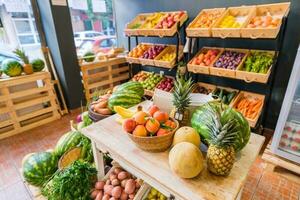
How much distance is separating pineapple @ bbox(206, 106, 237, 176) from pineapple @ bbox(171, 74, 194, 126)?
0.83ft

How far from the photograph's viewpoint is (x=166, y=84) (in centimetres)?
309

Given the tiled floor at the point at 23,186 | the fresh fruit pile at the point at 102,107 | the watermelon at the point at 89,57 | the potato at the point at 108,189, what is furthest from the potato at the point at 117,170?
the watermelon at the point at 89,57

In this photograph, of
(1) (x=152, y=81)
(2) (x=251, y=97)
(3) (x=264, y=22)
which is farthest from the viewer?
(1) (x=152, y=81)

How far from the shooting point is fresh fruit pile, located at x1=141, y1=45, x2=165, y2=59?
307 centimetres

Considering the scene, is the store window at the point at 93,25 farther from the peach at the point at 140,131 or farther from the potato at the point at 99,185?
the peach at the point at 140,131

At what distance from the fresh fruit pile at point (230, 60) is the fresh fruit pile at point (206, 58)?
9 centimetres

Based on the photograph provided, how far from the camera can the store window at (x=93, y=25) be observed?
3574 mm

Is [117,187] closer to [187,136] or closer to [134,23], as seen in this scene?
[187,136]

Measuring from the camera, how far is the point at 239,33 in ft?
6.83

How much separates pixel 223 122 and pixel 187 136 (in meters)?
0.18

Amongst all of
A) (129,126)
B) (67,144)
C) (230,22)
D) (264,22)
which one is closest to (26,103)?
(67,144)

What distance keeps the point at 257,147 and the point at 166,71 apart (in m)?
2.69

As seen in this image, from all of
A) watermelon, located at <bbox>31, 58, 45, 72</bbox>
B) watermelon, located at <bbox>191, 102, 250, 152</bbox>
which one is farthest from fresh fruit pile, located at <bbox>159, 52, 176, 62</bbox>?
watermelon, located at <bbox>191, 102, 250, 152</bbox>

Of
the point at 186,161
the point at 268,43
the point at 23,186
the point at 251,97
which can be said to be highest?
the point at 268,43
